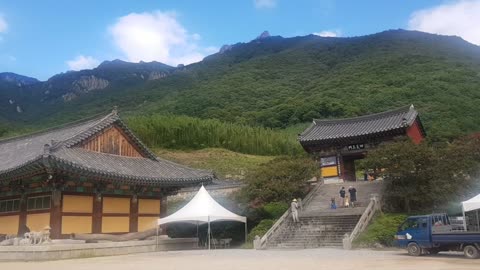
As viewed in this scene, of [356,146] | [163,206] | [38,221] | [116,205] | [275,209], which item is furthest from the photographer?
[356,146]

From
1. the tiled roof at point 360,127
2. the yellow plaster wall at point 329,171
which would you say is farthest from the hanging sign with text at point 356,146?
the yellow plaster wall at point 329,171

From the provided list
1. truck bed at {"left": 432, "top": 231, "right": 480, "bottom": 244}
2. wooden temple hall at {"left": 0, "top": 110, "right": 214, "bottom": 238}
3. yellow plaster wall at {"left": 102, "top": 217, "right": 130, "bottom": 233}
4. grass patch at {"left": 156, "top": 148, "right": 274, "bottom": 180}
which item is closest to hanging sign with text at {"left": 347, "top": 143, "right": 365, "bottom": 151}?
grass patch at {"left": 156, "top": 148, "right": 274, "bottom": 180}

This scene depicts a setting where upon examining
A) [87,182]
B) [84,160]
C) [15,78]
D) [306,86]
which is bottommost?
[87,182]

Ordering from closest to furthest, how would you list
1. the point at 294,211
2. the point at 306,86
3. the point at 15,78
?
the point at 294,211 → the point at 306,86 → the point at 15,78

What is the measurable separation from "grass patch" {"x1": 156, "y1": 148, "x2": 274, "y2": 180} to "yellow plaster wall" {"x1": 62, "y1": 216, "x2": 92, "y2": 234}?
21057 mm

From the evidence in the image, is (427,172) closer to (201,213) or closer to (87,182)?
(201,213)

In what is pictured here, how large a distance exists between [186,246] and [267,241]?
501 cm

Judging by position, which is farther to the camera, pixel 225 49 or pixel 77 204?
pixel 225 49

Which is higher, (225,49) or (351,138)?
(225,49)

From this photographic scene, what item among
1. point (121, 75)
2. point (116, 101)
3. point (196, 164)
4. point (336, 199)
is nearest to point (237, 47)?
point (121, 75)

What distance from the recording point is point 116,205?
872 inches

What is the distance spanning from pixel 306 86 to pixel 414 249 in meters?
74.1

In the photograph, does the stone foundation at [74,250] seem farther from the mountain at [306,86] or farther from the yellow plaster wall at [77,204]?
the mountain at [306,86]

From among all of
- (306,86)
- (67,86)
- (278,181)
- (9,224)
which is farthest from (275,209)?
(67,86)
